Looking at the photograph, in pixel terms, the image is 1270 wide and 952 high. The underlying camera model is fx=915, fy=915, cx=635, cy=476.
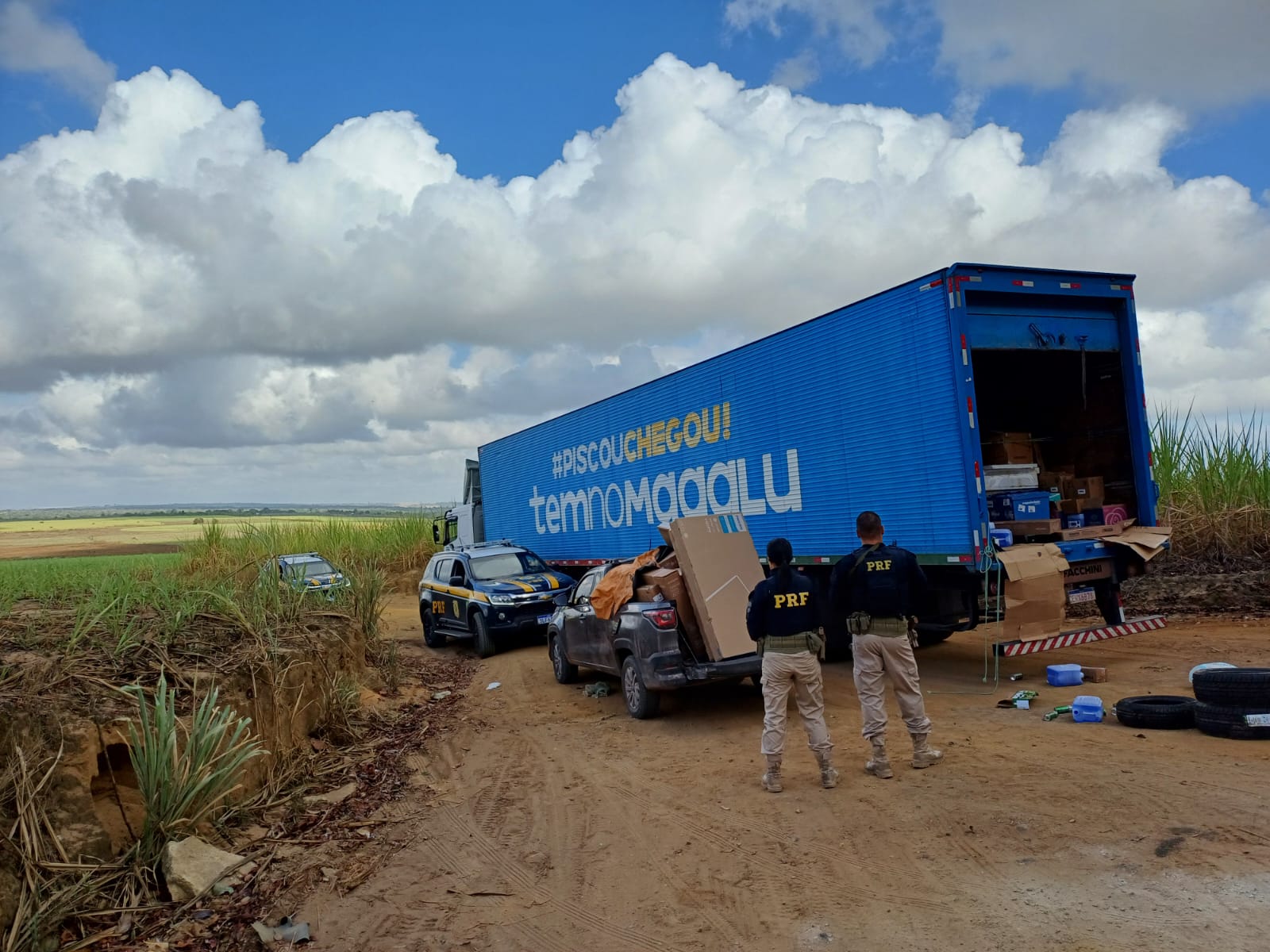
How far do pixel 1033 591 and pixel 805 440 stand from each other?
3.25m

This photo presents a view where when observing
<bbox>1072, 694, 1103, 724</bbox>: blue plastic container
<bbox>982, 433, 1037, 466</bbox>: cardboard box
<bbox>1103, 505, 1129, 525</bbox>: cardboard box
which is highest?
<bbox>982, 433, 1037, 466</bbox>: cardboard box

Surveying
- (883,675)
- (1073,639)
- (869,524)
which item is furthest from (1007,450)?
(883,675)

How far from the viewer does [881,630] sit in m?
6.74

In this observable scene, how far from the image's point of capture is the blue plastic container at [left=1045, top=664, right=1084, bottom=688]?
9.14 m

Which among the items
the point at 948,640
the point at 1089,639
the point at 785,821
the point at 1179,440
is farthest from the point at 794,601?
the point at 1179,440

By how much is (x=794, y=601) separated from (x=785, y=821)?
60.0 inches

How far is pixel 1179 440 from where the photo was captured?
14.9 metres

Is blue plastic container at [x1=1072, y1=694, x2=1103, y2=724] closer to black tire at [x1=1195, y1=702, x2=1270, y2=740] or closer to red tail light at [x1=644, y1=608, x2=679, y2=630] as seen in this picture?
black tire at [x1=1195, y1=702, x2=1270, y2=740]

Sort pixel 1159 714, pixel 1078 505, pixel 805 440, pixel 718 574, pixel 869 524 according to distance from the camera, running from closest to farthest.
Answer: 1. pixel 869 524
2. pixel 1159 714
3. pixel 718 574
4. pixel 1078 505
5. pixel 805 440

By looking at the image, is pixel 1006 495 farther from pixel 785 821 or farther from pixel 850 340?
pixel 785 821

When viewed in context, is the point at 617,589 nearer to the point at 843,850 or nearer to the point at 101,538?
the point at 843,850

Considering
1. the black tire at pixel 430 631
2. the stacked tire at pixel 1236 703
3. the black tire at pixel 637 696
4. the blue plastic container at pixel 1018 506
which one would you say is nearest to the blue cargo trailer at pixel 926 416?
the blue plastic container at pixel 1018 506

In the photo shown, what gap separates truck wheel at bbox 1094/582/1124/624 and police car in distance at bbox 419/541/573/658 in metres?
7.45

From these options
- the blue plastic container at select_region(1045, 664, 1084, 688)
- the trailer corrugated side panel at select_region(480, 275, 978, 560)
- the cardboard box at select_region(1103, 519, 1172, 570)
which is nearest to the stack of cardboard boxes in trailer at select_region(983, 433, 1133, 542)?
the cardboard box at select_region(1103, 519, 1172, 570)
